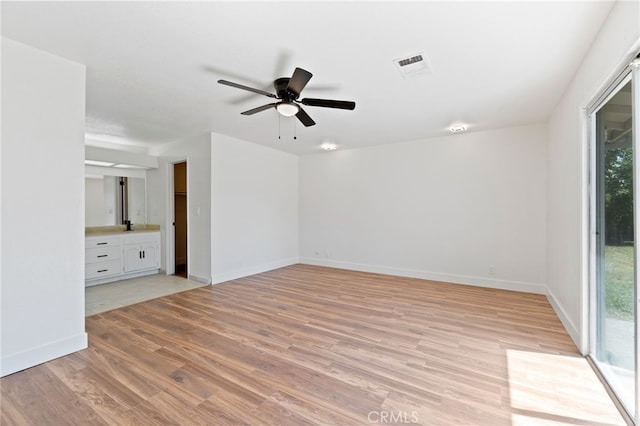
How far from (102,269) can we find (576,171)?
634cm

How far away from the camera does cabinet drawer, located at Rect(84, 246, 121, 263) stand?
14.3 ft

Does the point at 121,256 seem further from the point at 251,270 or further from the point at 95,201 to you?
the point at 251,270

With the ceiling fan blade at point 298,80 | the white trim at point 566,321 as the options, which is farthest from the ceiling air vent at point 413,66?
the white trim at point 566,321

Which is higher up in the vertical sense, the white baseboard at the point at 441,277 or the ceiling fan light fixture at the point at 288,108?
the ceiling fan light fixture at the point at 288,108

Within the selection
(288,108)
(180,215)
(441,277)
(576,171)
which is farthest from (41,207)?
(441,277)

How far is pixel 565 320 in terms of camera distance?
2.84 meters

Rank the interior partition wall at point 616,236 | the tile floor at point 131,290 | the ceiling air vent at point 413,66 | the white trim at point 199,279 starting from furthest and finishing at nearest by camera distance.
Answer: the white trim at point 199,279 → the tile floor at point 131,290 → the ceiling air vent at point 413,66 → the interior partition wall at point 616,236

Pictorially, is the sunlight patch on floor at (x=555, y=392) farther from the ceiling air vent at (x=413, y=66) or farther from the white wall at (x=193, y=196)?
the white wall at (x=193, y=196)

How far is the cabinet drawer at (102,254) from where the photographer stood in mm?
4363

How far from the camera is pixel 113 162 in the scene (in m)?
4.81

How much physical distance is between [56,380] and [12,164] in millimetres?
1625

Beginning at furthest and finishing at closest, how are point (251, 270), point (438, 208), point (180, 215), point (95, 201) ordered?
1. point (180, 215)
2. point (251, 270)
3. point (95, 201)
4. point (438, 208)

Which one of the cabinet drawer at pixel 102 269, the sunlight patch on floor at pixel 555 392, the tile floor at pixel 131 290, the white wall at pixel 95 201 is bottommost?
the sunlight patch on floor at pixel 555 392

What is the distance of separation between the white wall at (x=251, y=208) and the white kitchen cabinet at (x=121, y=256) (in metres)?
1.60
